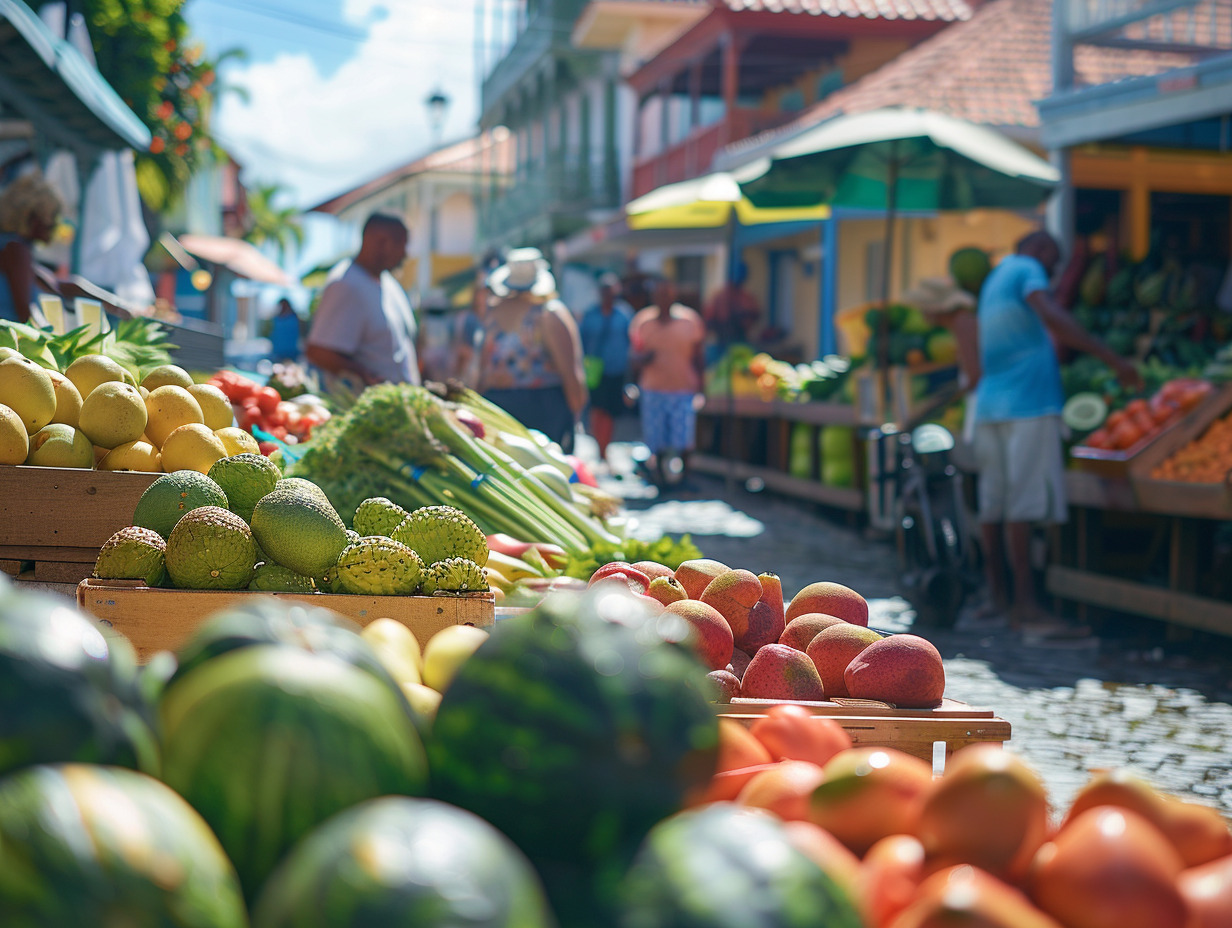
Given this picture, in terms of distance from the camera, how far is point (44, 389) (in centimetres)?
389

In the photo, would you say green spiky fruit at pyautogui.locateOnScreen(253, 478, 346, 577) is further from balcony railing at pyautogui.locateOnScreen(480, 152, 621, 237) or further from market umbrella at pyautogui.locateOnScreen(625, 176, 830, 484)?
balcony railing at pyautogui.locateOnScreen(480, 152, 621, 237)

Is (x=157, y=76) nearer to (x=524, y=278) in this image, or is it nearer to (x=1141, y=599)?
(x=524, y=278)

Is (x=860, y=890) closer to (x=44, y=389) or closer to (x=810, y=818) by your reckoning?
(x=810, y=818)

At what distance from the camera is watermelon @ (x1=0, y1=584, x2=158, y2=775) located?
109cm

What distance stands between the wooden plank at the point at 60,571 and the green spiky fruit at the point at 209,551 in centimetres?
89

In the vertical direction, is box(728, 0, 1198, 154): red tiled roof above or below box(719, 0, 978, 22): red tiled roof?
below

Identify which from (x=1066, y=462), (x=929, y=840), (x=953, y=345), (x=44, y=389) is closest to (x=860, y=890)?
(x=929, y=840)

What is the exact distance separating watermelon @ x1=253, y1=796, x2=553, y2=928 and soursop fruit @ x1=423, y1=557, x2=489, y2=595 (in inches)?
83.4

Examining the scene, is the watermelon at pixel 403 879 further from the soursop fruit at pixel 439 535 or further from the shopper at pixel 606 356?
the shopper at pixel 606 356

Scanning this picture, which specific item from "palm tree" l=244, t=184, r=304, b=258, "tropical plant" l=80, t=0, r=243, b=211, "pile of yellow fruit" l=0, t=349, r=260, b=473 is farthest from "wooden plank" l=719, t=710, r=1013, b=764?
"palm tree" l=244, t=184, r=304, b=258

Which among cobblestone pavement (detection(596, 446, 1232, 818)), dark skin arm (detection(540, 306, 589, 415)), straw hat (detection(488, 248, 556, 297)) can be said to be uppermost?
straw hat (detection(488, 248, 556, 297))

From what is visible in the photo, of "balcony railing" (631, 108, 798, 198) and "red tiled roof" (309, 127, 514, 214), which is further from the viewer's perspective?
"red tiled roof" (309, 127, 514, 214)

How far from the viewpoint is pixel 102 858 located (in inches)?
38.1

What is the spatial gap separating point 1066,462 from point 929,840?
7.25m
